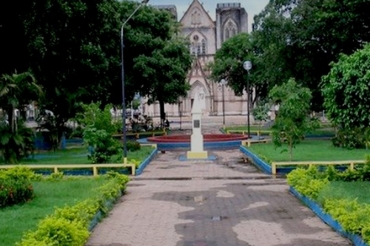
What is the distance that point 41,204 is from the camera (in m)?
13.7

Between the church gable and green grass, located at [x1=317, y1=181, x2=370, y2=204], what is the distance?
222 ft

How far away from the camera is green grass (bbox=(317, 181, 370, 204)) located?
12.5m

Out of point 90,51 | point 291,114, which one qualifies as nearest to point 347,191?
point 291,114

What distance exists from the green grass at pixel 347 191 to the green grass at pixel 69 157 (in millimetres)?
9370

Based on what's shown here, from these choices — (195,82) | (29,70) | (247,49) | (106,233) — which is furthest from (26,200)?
(195,82)

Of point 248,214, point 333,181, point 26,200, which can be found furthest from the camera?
point 333,181

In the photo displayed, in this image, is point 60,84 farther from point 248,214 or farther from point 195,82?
point 195,82

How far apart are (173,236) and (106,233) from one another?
4.20 ft

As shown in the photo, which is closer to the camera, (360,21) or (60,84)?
(360,21)

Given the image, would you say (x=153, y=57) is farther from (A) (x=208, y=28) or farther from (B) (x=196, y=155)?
(A) (x=208, y=28)

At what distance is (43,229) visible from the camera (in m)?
8.91

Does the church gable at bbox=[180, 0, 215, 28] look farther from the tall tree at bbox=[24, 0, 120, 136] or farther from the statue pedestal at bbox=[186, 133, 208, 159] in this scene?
the statue pedestal at bbox=[186, 133, 208, 159]

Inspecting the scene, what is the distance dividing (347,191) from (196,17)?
6994cm

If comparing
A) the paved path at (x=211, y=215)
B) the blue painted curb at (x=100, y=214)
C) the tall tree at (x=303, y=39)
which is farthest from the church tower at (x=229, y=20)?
the blue painted curb at (x=100, y=214)
